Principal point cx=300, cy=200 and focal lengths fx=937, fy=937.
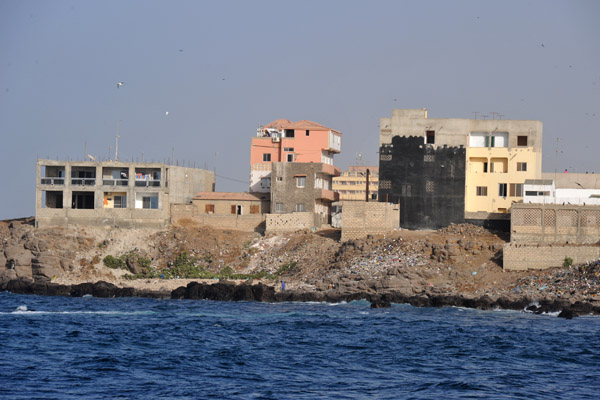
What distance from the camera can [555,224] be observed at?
59.5 meters

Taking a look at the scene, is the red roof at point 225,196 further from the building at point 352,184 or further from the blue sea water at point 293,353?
the building at point 352,184

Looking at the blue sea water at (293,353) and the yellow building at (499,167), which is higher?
the yellow building at (499,167)

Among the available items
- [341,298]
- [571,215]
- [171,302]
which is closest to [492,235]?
[571,215]

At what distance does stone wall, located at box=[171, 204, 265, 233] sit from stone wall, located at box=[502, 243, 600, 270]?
2229 cm

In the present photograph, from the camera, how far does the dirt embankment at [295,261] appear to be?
55531mm

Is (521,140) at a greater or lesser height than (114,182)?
greater

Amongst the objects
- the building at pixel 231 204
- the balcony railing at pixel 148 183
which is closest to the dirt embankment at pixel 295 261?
the balcony railing at pixel 148 183

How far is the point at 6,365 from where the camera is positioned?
35.1 metres

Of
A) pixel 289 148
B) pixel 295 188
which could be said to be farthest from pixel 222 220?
pixel 289 148

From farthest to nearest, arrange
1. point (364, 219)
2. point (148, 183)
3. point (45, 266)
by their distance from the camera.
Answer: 1. point (148, 183)
2. point (45, 266)
3. point (364, 219)

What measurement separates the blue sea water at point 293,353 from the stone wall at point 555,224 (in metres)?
10.4

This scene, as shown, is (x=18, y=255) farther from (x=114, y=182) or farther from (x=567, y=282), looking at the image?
(x=567, y=282)

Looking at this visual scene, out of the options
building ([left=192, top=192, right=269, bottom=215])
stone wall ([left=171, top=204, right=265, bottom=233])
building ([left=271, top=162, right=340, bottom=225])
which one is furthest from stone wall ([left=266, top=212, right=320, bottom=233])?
building ([left=192, top=192, right=269, bottom=215])

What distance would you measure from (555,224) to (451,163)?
10.8 meters
